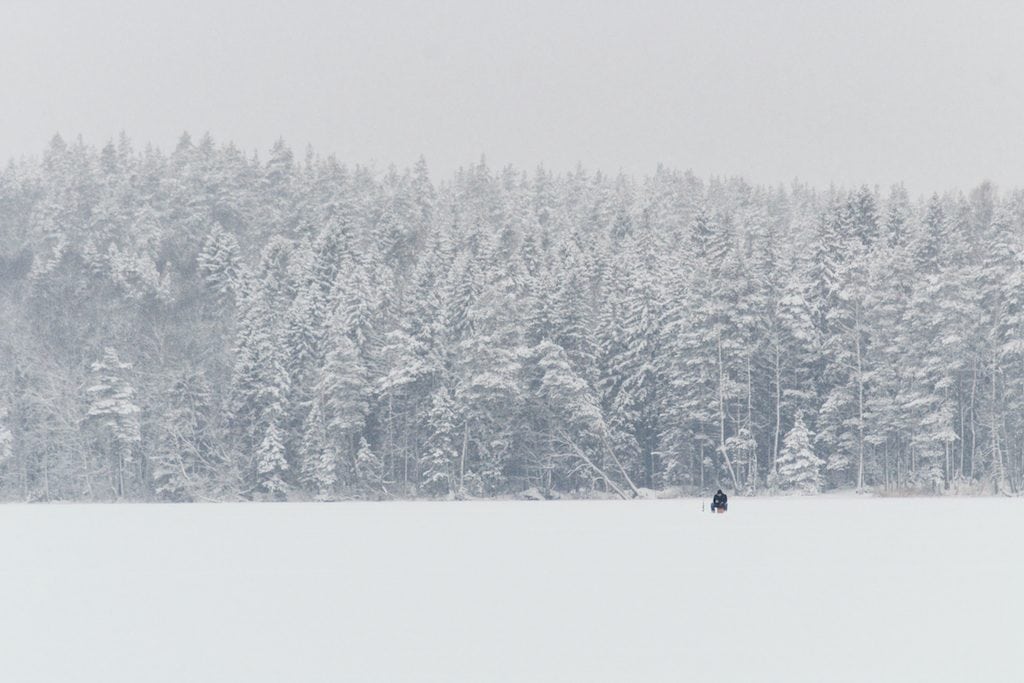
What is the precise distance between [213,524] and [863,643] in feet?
86.4

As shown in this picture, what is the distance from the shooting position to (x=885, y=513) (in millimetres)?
37469

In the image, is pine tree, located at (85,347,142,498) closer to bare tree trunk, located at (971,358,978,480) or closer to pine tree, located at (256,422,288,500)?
pine tree, located at (256,422,288,500)

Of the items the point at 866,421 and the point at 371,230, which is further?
the point at 371,230

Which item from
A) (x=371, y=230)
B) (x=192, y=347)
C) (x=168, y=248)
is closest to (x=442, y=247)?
(x=192, y=347)

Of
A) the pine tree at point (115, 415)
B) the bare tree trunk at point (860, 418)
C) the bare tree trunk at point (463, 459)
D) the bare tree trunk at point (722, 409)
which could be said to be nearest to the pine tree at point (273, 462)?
the pine tree at point (115, 415)

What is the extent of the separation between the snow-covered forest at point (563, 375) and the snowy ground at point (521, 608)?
3822 cm

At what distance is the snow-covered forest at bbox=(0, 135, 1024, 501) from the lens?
6475 cm

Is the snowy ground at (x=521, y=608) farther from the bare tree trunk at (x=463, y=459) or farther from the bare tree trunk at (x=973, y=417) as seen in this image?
the bare tree trunk at (x=463, y=459)

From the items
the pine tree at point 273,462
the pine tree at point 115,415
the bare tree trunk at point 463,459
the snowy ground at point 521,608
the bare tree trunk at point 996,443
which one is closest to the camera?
the snowy ground at point 521,608

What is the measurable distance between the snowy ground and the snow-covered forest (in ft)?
125

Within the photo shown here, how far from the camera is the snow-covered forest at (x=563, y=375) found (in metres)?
64.8

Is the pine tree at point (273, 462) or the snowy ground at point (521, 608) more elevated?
the pine tree at point (273, 462)

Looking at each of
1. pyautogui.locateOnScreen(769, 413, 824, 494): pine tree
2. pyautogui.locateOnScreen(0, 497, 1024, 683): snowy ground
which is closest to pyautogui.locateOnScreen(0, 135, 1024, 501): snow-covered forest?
pyautogui.locateOnScreen(769, 413, 824, 494): pine tree

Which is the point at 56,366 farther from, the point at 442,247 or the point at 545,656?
the point at 545,656
